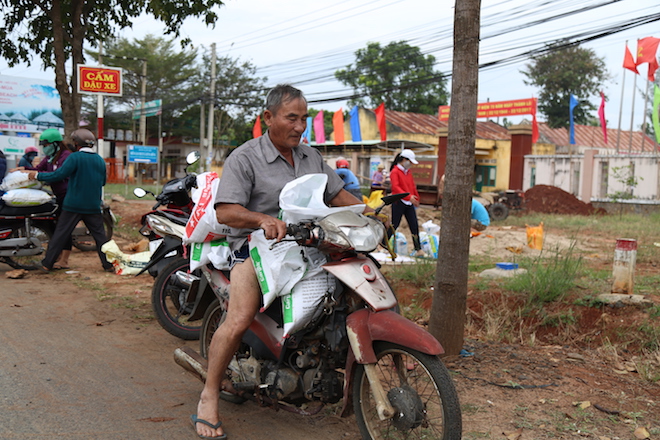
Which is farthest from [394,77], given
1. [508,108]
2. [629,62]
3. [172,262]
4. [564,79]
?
[172,262]

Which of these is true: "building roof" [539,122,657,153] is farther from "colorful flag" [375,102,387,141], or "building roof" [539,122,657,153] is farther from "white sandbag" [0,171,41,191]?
"white sandbag" [0,171,41,191]

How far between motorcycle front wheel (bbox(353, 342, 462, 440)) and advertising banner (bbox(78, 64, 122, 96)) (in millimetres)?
9646

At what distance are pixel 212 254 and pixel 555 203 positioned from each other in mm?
21279

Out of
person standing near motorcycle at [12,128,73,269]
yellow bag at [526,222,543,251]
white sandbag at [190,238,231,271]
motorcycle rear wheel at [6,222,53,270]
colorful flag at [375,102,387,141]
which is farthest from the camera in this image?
colorful flag at [375,102,387,141]

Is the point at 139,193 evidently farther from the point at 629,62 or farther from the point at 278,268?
the point at 629,62

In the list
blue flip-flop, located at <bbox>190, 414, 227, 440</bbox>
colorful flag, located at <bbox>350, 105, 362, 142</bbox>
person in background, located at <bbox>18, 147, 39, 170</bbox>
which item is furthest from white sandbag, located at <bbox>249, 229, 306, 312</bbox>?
colorful flag, located at <bbox>350, 105, 362, 142</bbox>

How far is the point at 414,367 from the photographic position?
2.83m

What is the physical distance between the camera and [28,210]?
7.87 m

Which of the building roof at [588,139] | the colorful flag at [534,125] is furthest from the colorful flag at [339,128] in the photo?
the building roof at [588,139]

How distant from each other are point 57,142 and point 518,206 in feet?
55.6

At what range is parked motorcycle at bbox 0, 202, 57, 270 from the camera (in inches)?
303

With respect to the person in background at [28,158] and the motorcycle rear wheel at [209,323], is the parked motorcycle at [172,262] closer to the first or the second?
the motorcycle rear wheel at [209,323]

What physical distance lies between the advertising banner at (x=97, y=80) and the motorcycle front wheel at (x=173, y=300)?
687cm

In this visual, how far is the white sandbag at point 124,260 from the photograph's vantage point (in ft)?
24.6
